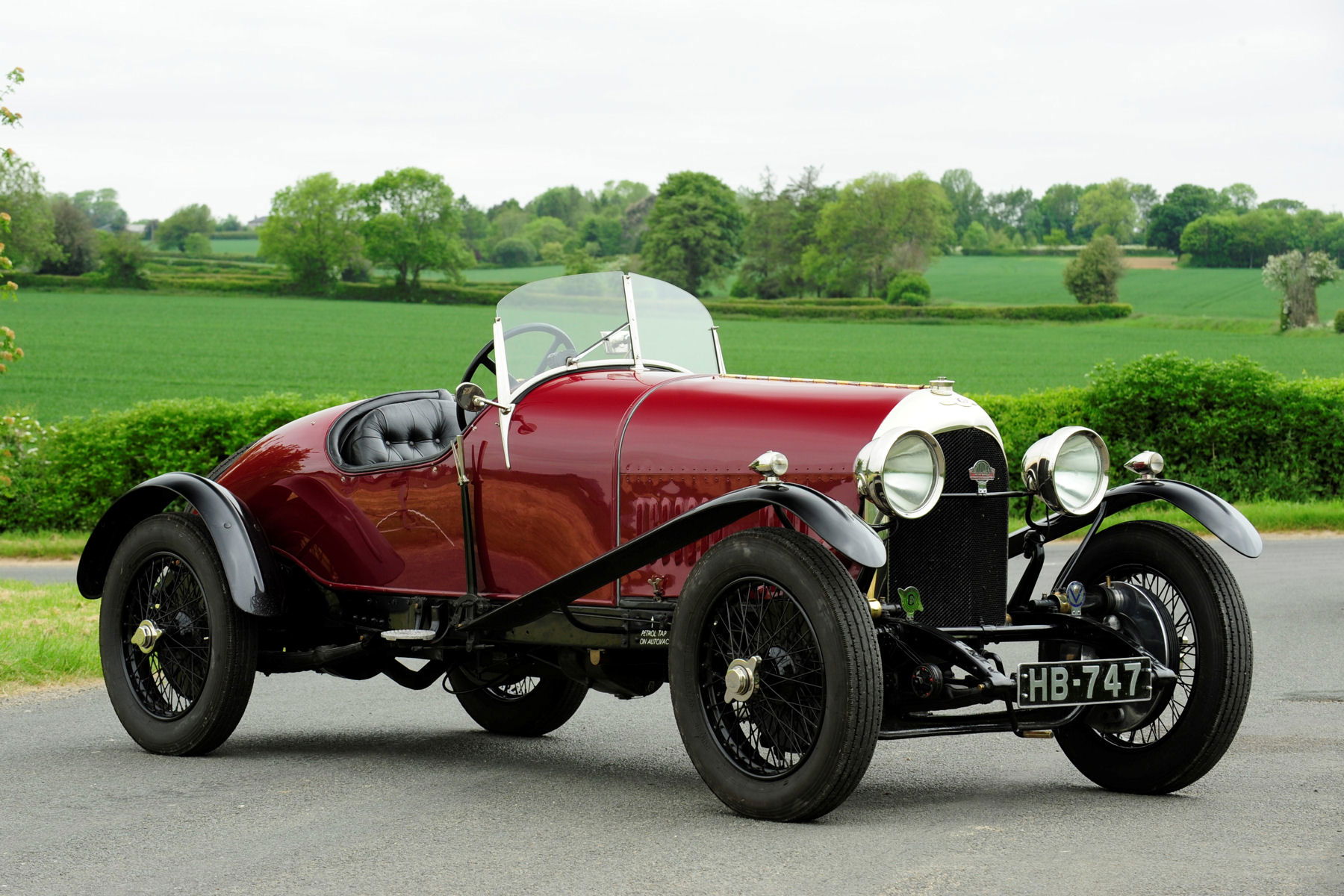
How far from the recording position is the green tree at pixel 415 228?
73.8m

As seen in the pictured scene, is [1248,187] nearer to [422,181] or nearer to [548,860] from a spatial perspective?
[422,181]

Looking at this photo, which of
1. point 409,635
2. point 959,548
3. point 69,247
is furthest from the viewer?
point 69,247

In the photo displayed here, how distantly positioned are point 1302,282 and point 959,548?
196ft

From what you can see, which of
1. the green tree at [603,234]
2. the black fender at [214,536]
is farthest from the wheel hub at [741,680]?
the green tree at [603,234]

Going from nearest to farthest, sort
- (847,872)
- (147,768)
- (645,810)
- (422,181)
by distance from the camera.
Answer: (847,872)
(645,810)
(147,768)
(422,181)

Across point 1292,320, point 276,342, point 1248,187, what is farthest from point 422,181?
point 1248,187

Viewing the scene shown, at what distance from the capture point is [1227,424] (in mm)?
19109

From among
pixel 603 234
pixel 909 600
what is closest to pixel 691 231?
pixel 603 234

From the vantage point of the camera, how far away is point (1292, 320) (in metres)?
58.9

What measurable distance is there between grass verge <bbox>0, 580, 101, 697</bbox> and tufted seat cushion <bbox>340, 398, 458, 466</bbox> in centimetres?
309

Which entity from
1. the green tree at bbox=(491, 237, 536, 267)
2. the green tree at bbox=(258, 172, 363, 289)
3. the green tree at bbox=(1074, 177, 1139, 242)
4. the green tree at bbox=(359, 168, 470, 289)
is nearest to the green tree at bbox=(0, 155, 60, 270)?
the green tree at bbox=(258, 172, 363, 289)

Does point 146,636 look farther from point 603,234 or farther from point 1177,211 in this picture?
point 1177,211

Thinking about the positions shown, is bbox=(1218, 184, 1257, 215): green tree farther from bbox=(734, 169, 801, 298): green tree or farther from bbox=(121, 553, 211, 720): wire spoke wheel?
bbox=(121, 553, 211, 720): wire spoke wheel

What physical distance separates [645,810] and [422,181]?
75416 mm
